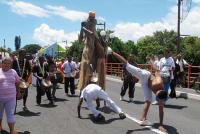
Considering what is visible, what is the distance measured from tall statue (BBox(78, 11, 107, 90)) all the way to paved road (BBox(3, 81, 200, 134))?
1.07m

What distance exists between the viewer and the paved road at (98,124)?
9.44 m

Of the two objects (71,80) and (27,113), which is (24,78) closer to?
(27,113)

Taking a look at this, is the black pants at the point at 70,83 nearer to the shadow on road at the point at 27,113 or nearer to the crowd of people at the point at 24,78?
the crowd of people at the point at 24,78

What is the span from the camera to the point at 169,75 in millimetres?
14359

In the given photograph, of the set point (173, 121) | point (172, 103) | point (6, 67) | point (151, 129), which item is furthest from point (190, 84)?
point (6, 67)

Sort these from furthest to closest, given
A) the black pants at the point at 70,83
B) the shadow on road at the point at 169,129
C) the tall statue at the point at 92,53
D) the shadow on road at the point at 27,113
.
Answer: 1. the black pants at the point at 70,83
2. the tall statue at the point at 92,53
3. the shadow on road at the point at 27,113
4. the shadow on road at the point at 169,129

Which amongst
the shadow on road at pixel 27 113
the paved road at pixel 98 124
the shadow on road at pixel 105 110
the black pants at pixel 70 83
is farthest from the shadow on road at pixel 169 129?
the black pants at pixel 70 83

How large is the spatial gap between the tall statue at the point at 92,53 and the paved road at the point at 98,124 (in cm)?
107

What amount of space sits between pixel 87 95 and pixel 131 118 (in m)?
1.35

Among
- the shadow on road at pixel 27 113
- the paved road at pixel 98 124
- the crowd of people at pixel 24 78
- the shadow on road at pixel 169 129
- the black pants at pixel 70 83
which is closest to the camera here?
the crowd of people at pixel 24 78

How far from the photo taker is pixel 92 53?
1258cm

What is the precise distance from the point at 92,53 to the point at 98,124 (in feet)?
9.69

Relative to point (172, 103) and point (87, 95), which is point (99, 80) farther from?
point (172, 103)

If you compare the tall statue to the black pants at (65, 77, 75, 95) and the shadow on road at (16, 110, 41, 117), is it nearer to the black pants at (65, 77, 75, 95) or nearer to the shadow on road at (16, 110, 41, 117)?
the shadow on road at (16, 110, 41, 117)
